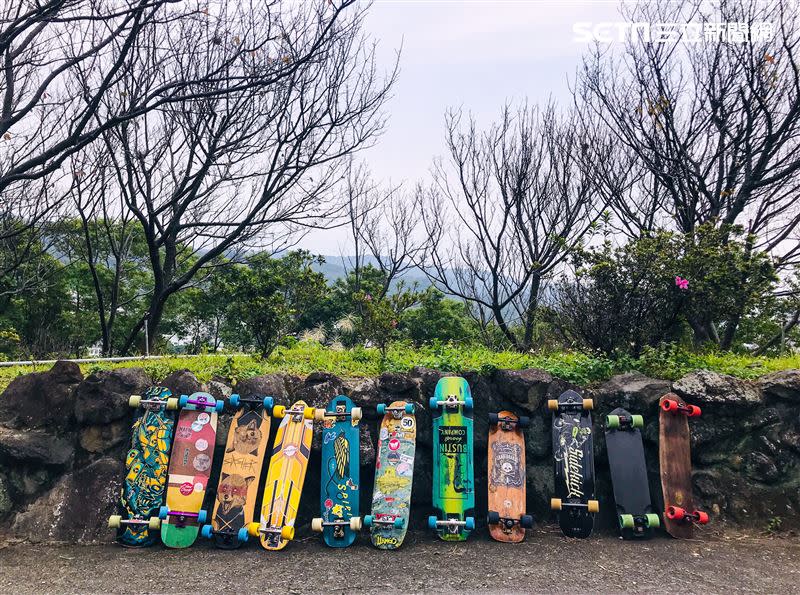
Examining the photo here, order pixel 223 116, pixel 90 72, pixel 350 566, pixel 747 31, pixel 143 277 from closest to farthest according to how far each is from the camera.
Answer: pixel 350 566, pixel 90 72, pixel 747 31, pixel 223 116, pixel 143 277

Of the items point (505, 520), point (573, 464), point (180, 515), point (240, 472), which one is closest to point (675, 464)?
point (573, 464)

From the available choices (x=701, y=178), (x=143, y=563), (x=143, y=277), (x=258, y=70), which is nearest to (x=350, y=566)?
(x=143, y=563)

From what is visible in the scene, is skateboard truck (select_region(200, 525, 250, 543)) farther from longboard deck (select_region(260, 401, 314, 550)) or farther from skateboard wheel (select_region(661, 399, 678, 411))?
skateboard wheel (select_region(661, 399, 678, 411))

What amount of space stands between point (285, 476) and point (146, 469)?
1.24m

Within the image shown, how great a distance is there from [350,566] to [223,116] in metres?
8.00

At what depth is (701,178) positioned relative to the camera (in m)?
9.18

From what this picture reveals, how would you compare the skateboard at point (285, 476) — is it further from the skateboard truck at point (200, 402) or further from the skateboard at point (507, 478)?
the skateboard at point (507, 478)

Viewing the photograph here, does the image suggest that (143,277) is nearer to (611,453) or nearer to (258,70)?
(258,70)

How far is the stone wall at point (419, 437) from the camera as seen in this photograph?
4379 millimetres

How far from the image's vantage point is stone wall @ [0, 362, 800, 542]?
14.4 ft

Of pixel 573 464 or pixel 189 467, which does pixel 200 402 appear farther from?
pixel 573 464

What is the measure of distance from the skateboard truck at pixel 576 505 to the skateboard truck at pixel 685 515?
22.5 inches

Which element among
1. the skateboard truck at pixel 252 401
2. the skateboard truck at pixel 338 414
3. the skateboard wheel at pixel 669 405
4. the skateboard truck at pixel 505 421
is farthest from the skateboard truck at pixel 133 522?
the skateboard wheel at pixel 669 405

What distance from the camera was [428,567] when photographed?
12.3 ft
